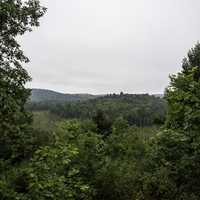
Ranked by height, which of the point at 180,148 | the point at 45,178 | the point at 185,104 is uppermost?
the point at 185,104

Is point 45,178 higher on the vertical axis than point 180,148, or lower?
lower

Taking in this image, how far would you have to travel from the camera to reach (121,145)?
3519 centimetres

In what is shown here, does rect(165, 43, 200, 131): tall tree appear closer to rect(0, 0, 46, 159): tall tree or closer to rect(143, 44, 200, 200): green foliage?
rect(143, 44, 200, 200): green foliage

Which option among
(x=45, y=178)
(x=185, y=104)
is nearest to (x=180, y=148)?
(x=185, y=104)

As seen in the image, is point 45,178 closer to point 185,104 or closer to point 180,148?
point 180,148

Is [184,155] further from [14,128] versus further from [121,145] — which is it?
[121,145]

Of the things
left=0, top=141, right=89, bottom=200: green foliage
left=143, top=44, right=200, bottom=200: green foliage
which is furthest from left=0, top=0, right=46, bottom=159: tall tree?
left=143, top=44, right=200, bottom=200: green foliage

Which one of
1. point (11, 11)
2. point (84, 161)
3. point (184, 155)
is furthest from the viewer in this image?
point (84, 161)

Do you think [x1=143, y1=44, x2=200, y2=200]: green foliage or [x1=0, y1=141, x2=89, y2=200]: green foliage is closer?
[x1=0, y1=141, x2=89, y2=200]: green foliage

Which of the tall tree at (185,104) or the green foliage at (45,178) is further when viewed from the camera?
the tall tree at (185,104)

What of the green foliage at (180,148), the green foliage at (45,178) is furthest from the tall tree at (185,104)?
the green foliage at (45,178)

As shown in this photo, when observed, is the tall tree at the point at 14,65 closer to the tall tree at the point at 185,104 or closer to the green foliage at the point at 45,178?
the green foliage at the point at 45,178

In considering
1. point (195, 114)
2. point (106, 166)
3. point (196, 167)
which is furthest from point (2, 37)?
point (106, 166)

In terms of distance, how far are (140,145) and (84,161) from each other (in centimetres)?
2482
